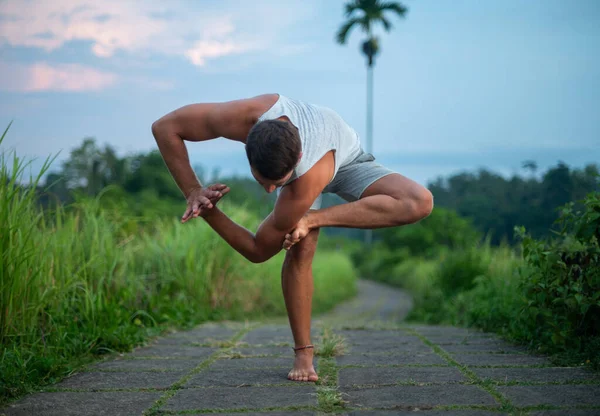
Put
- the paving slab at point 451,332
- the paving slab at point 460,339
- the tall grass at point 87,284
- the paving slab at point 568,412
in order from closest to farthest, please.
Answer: the paving slab at point 568,412, the tall grass at point 87,284, the paving slab at point 460,339, the paving slab at point 451,332

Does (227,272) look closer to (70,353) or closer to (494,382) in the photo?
(70,353)

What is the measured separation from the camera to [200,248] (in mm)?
5742

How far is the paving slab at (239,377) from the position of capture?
2523 mm

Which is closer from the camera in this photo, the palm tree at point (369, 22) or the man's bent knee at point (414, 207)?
the man's bent knee at point (414, 207)

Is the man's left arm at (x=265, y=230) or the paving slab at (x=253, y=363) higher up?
the man's left arm at (x=265, y=230)

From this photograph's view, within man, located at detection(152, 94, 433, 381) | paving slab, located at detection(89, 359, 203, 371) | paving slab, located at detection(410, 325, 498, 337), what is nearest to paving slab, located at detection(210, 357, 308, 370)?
paving slab, located at detection(89, 359, 203, 371)

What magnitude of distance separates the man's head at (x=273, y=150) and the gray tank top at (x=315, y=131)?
11cm

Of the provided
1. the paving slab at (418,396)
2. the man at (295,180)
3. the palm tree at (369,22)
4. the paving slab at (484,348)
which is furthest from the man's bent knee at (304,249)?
the palm tree at (369,22)

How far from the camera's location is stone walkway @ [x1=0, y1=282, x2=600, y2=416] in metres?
2.09

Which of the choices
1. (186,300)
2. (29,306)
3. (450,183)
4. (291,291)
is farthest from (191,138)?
(450,183)

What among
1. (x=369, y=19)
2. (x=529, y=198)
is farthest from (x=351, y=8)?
(x=529, y=198)

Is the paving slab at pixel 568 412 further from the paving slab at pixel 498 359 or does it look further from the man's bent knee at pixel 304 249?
the man's bent knee at pixel 304 249

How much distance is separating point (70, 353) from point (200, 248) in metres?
2.69

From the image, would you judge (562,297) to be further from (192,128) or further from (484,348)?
(192,128)
